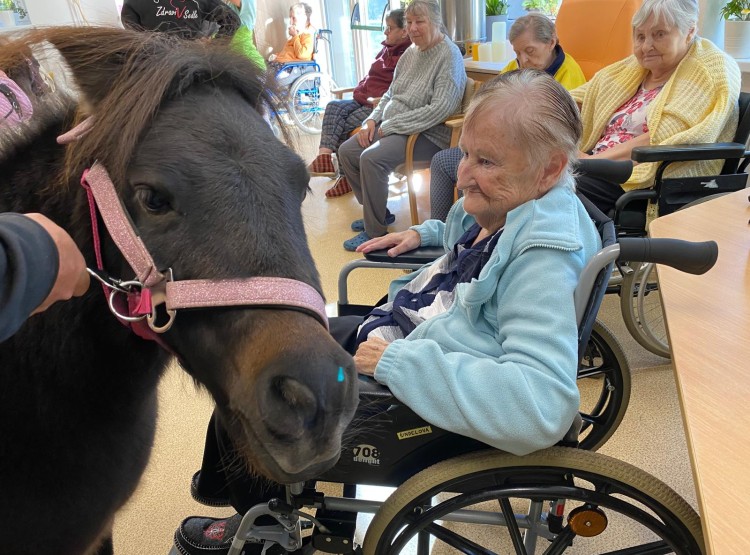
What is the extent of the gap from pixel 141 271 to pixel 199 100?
264 mm

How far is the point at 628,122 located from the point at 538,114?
1.61m

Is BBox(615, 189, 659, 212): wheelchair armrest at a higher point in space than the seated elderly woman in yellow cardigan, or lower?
lower

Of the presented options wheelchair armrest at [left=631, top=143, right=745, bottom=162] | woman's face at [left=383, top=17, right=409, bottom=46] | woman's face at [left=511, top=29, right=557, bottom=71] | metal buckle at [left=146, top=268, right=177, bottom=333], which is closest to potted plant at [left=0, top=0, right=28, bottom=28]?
woman's face at [left=383, top=17, right=409, bottom=46]

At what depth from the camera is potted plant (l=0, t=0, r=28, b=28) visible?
5234 mm

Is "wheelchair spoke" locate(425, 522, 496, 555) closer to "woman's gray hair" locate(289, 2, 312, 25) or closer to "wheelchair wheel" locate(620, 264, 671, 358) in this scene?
"wheelchair wheel" locate(620, 264, 671, 358)

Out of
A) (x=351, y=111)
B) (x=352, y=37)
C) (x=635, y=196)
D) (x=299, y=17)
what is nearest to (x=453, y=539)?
(x=635, y=196)

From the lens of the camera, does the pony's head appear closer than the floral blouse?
Yes

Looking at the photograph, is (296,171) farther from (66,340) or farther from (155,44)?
(66,340)

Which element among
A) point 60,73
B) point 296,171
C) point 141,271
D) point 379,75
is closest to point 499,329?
point 296,171

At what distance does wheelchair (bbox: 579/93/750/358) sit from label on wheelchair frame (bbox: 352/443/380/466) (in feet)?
4.33

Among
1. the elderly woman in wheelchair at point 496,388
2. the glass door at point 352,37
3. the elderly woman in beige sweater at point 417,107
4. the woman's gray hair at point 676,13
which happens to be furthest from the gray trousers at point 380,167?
the glass door at point 352,37

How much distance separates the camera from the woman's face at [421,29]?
3324mm

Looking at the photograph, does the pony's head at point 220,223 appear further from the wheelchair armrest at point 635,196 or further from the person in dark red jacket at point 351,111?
the person in dark red jacket at point 351,111

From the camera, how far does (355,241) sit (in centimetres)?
352
